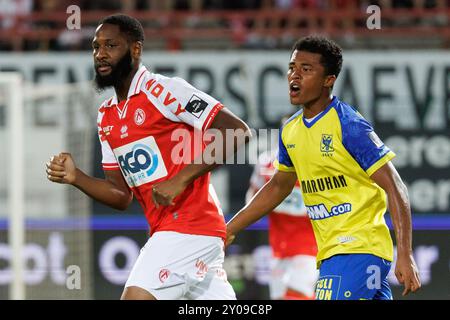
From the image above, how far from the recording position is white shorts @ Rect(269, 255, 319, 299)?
1035cm

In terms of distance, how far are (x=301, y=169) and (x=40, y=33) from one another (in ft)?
34.5

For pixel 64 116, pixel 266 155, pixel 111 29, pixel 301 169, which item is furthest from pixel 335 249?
pixel 64 116

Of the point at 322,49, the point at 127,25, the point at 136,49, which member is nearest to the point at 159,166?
the point at 136,49

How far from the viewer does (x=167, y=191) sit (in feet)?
20.2

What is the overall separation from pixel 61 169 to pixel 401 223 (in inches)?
83.5

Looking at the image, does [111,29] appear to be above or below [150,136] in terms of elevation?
above

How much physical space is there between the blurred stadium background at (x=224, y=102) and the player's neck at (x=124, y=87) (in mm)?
4455

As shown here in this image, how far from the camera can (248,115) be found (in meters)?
14.3

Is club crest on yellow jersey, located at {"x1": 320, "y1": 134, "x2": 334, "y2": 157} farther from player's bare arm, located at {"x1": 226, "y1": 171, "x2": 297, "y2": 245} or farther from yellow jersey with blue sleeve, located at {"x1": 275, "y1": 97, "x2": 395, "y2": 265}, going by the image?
player's bare arm, located at {"x1": 226, "y1": 171, "x2": 297, "y2": 245}

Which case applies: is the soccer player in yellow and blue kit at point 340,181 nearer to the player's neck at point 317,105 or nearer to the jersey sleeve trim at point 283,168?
the player's neck at point 317,105

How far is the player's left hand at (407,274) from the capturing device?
225 inches

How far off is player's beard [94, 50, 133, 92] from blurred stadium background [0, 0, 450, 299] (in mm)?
4521

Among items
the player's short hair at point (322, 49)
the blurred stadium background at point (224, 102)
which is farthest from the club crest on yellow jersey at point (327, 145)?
the blurred stadium background at point (224, 102)

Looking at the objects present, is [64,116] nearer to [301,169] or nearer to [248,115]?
[248,115]
